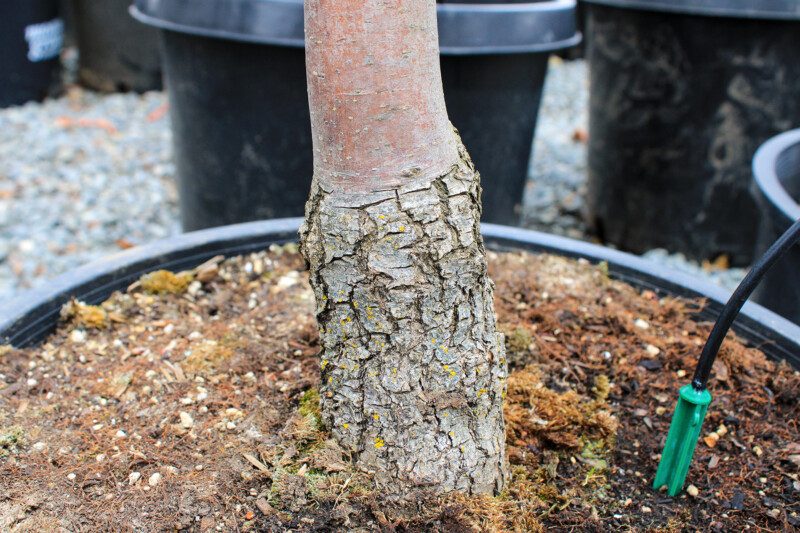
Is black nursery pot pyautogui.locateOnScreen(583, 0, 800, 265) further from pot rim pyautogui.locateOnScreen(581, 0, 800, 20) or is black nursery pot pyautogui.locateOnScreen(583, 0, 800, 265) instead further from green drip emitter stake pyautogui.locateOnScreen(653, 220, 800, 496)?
green drip emitter stake pyautogui.locateOnScreen(653, 220, 800, 496)

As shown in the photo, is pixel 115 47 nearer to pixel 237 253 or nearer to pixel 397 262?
pixel 237 253

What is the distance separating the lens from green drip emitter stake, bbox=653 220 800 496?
0.80m

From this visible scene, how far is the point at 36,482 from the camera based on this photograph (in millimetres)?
865

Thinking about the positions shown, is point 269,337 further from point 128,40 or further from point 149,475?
point 128,40

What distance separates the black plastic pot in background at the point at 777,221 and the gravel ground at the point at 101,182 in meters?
0.70

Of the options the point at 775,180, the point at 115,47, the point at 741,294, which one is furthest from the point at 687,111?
the point at 115,47

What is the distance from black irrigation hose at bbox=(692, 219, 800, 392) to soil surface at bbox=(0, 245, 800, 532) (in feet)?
0.70

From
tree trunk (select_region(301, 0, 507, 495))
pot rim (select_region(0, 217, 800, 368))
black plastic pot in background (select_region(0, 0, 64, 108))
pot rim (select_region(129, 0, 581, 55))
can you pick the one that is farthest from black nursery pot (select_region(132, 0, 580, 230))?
black plastic pot in background (select_region(0, 0, 64, 108))

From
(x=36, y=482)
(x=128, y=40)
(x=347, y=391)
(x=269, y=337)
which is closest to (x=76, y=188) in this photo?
(x=128, y=40)

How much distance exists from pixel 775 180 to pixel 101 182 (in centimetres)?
245

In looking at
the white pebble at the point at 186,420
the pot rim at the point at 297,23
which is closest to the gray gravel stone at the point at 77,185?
the pot rim at the point at 297,23

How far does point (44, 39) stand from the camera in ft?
11.7

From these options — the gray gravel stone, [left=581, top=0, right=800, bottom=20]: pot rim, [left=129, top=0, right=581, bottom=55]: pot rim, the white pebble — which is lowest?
the gray gravel stone

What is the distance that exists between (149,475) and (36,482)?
141 mm
